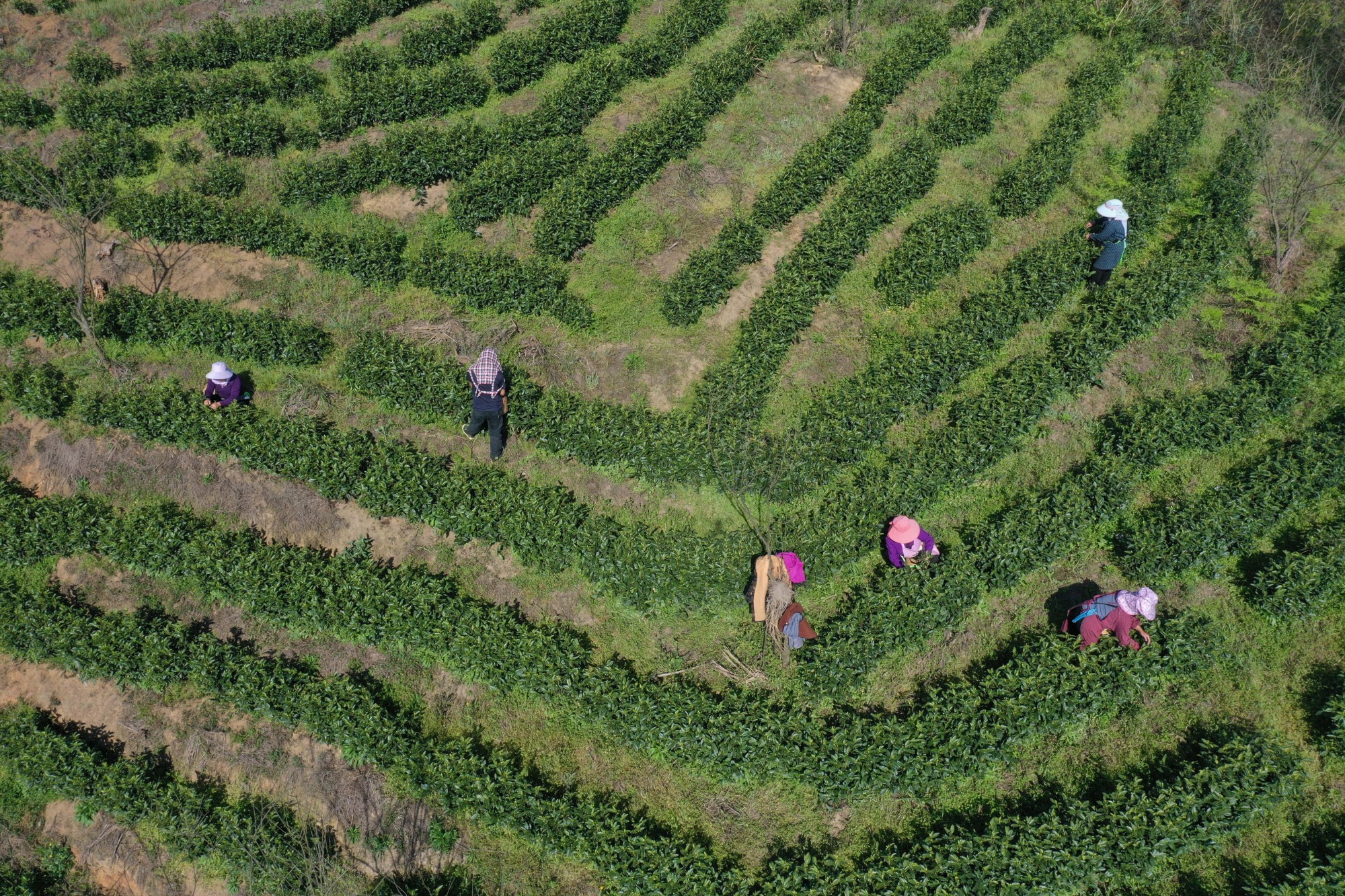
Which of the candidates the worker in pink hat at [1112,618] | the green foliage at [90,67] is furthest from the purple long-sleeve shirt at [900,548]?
the green foliage at [90,67]

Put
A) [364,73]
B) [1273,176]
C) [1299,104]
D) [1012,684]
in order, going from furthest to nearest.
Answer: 1. [1299,104]
2. [364,73]
3. [1273,176]
4. [1012,684]

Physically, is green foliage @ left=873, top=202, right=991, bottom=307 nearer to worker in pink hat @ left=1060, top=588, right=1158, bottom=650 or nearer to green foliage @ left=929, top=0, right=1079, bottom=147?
green foliage @ left=929, top=0, right=1079, bottom=147

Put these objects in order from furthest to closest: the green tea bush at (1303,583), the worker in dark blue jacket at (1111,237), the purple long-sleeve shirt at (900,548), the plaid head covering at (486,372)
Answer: the worker in dark blue jacket at (1111,237)
the plaid head covering at (486,372)
the purple long-sleeve shirt at (900,548)
the green tea bush at (1303,583)

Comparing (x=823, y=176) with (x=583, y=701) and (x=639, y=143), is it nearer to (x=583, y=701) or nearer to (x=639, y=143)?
(x=639, y=143)

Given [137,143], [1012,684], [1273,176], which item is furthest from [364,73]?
[1273,176]

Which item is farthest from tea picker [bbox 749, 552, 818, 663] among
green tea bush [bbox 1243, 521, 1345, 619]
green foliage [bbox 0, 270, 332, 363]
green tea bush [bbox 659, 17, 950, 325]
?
green foliage [bbox 0, 270, 332, 363]

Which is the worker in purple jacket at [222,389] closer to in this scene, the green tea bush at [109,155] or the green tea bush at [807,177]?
the green tea bush at [109,155]

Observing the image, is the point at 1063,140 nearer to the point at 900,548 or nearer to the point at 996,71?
the point at 996,71

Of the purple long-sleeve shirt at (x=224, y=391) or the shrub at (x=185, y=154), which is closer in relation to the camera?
the purple long-sleeve shirt at (x=224, y=391)
